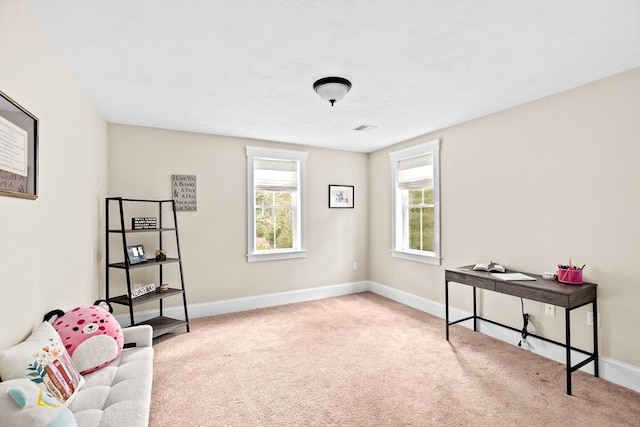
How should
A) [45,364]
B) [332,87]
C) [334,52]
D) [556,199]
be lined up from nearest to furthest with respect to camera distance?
[45,364] → [334,52] → [332,87] → [556,199]

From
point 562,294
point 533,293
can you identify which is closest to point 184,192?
point 533,293

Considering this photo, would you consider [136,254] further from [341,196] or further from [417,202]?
[417,202]

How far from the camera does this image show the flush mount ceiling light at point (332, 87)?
2.56m

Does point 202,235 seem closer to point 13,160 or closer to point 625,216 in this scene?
point 13,160

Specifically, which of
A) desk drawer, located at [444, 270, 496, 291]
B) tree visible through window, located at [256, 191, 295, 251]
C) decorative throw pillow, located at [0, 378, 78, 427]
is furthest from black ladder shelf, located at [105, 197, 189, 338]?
desk drawer, located at [444, 270, 496, 291]

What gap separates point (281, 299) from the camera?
4773mm

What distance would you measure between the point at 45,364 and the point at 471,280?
10.6 feet

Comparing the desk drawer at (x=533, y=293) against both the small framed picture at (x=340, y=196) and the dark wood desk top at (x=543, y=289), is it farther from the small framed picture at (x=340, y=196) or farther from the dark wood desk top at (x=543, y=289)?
the small framed picture at (x=340, y=196)

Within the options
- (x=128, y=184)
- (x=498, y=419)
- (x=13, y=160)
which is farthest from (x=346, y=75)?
(x=128, y=184)

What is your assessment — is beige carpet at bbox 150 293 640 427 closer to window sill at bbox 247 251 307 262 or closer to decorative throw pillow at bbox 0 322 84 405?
decorative throw pillow at bbox 0 322 84 405

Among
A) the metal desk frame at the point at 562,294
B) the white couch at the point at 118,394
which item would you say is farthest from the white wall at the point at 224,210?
the metal desk frame at the point at 562,294

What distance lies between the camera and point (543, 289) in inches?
102

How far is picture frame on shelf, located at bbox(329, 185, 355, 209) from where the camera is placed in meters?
5.22

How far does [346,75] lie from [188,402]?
268cm
